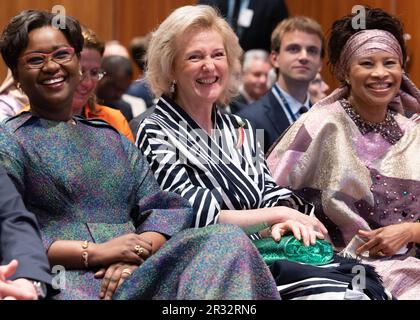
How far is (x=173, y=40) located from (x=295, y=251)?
32.7 inches

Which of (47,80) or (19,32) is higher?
(19,32)

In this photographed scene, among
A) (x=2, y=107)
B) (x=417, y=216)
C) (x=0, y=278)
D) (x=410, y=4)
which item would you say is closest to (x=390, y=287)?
(x=417, y=216)

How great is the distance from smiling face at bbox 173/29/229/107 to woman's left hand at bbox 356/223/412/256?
0.69 meters

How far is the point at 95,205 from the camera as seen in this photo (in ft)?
9.27

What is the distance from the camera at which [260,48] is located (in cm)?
547

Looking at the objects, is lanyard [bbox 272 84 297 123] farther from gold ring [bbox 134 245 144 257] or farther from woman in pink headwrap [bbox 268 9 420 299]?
gold ring [bbox 134 245 144 257]

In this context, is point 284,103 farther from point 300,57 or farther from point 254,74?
point 254,74

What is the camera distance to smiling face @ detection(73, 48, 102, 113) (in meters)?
3.61

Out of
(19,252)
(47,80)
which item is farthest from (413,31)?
(19,252)

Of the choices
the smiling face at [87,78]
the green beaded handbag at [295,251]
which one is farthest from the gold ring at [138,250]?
the smiling face at [87,78]

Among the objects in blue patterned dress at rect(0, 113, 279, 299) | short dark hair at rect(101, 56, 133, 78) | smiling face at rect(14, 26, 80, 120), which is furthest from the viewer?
short dark hair at rect(101, 56, 133, 78)

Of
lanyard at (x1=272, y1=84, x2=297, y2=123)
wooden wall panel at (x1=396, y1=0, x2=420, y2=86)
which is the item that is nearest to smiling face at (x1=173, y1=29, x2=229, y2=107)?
lanyard at (x1=272, y1=84, x2=297, y2=123)

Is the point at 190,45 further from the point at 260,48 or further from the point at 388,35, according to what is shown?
the point at 260,48

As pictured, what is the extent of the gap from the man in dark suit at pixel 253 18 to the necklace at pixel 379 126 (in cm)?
190
